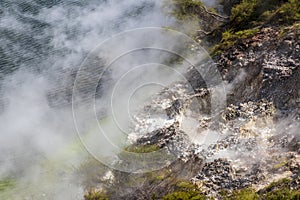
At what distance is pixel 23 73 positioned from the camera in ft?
63.2

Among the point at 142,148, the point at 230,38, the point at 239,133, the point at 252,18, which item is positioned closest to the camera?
the point at 239,133

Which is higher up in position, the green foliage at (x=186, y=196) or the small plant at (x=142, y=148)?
the green foliage at (x=186, y=196)

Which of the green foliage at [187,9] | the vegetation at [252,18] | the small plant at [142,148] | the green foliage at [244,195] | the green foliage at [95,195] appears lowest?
the green foliage at [95,195]

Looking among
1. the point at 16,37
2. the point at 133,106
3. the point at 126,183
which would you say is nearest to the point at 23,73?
the point at 16,37

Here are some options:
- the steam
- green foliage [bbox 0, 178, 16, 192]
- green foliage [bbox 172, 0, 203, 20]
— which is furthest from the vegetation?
green foliage [bbox 0, 178, 16, 192]

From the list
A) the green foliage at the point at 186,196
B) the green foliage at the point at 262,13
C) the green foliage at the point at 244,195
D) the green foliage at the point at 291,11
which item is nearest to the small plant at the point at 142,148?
the green foliage at the point at 186,196

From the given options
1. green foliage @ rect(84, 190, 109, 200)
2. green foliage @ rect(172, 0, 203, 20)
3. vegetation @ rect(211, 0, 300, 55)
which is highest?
vegetation @ rect(211, 0, 300, 55)

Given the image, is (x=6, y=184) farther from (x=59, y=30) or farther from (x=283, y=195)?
(x=283, y=195)

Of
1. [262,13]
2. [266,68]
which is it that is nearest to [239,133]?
[266,68]

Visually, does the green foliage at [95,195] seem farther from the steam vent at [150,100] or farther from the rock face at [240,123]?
the rock face at [240,123]

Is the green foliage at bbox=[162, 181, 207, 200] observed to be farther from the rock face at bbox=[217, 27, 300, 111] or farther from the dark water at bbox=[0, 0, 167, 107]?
the dark water at bbox=[0, 0, 167, 107]

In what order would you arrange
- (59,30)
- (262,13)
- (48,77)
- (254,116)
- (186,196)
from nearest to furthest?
(186,196) < (254,116) < (262,13) < (48,77) < (59,30)

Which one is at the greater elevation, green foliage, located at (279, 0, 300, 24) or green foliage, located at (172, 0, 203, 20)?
green foliage, located at (279, 0, 300, 24)

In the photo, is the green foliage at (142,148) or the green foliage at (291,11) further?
the green foliage at (291,11)
